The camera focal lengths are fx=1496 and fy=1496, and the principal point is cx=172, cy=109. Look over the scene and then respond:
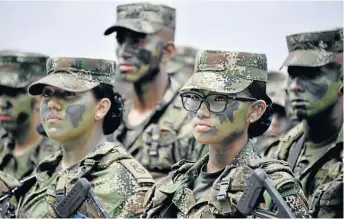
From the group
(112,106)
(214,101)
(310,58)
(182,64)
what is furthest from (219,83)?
(182,64)

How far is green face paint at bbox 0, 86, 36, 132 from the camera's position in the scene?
1413cm

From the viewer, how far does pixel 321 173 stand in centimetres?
1211

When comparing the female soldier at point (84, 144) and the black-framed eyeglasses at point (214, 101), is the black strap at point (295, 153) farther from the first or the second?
the black-framed eyeglasses at point (214, 101)

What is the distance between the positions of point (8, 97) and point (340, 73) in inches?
136

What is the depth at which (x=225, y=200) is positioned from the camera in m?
8.93

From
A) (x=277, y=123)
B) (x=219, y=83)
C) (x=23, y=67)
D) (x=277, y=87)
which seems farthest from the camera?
(x=277, y=87)

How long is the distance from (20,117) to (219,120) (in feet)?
17.1

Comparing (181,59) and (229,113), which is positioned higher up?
(229,113)

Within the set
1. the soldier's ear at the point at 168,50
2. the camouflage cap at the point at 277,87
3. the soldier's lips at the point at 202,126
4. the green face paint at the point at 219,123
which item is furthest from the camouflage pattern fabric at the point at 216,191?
the camouflage cap at the point at 277,87

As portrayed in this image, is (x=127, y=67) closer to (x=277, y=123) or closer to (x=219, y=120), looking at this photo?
(x=277, y=123)

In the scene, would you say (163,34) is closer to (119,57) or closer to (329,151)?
(119,57)

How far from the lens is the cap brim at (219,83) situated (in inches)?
363

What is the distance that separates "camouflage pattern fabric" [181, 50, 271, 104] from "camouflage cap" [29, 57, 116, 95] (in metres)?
1.50

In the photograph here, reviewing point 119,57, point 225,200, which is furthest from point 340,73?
point 225,200
